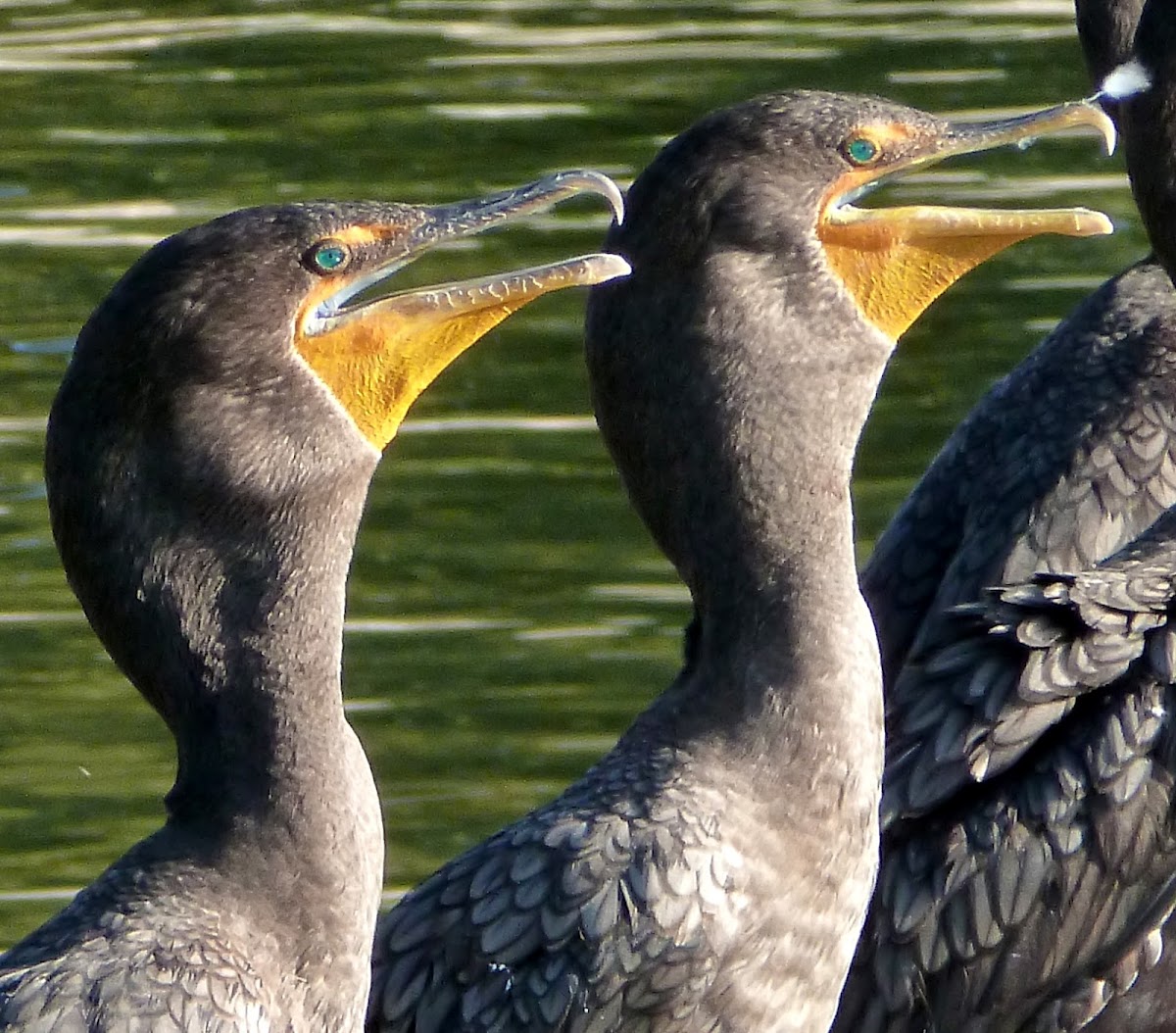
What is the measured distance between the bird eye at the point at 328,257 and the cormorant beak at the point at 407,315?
2 cm

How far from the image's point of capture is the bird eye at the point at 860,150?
673cm

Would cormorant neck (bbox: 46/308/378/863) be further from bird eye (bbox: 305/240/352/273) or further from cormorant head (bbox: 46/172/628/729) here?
bird eye (bbox: 305/240/352/273)

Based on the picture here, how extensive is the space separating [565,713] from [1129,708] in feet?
11.3

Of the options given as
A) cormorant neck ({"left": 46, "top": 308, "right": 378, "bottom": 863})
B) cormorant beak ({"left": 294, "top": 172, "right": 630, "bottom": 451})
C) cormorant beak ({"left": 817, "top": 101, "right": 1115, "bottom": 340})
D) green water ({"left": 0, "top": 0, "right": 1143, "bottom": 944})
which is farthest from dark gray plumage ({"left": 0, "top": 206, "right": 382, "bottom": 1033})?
green water ({"left": 0, "top": 0, "right": 1143, "bottom": 944})

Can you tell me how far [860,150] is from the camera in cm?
675

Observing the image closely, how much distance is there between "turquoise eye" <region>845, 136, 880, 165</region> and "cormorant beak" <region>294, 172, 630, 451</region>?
0.67m

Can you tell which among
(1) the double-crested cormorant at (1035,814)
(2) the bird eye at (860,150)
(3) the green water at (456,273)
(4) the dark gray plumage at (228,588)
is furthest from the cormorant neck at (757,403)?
(3) the green water at (456,273)

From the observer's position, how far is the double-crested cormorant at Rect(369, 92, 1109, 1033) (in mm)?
6410

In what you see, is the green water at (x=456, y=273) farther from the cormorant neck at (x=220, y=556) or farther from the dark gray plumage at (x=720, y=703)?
the cormorant neck at (x=220, y=556)

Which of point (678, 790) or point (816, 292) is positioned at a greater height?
point (816, 292)

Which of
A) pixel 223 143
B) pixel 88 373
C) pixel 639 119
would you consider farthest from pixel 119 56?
pixel 88 373

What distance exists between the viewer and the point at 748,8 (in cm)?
2016

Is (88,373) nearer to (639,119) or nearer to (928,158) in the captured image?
(928,158)

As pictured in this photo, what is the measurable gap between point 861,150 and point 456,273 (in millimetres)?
8348
